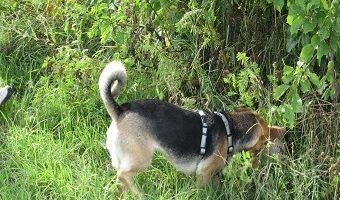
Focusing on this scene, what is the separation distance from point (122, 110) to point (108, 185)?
524 millimetres

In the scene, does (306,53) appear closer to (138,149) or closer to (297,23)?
(297,23)

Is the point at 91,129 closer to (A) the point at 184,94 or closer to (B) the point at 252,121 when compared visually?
(A) the point at 184,94

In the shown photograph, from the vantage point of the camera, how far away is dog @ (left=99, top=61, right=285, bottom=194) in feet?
15.1

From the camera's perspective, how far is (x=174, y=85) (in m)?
5.53

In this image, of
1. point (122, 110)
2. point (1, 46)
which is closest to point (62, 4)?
point (1, 46)

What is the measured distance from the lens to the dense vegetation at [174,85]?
4.51 m

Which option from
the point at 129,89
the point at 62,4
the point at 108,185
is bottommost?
the point at 108,185

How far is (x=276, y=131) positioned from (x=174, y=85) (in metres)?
1.07

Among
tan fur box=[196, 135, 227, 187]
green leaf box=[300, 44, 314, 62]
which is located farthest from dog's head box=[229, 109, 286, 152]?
green leaf box=[300, 44, 314, 62]

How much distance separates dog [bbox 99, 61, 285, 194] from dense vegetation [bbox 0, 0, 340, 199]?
137 mm

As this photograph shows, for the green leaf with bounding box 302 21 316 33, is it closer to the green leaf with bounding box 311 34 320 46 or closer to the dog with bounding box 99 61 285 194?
the green leaf with bounding box 311 34 320 46

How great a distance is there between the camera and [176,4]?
17.6 ft

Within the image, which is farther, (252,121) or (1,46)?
(1,46)

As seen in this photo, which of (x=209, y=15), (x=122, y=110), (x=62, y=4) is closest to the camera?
(x=122, y=110)
